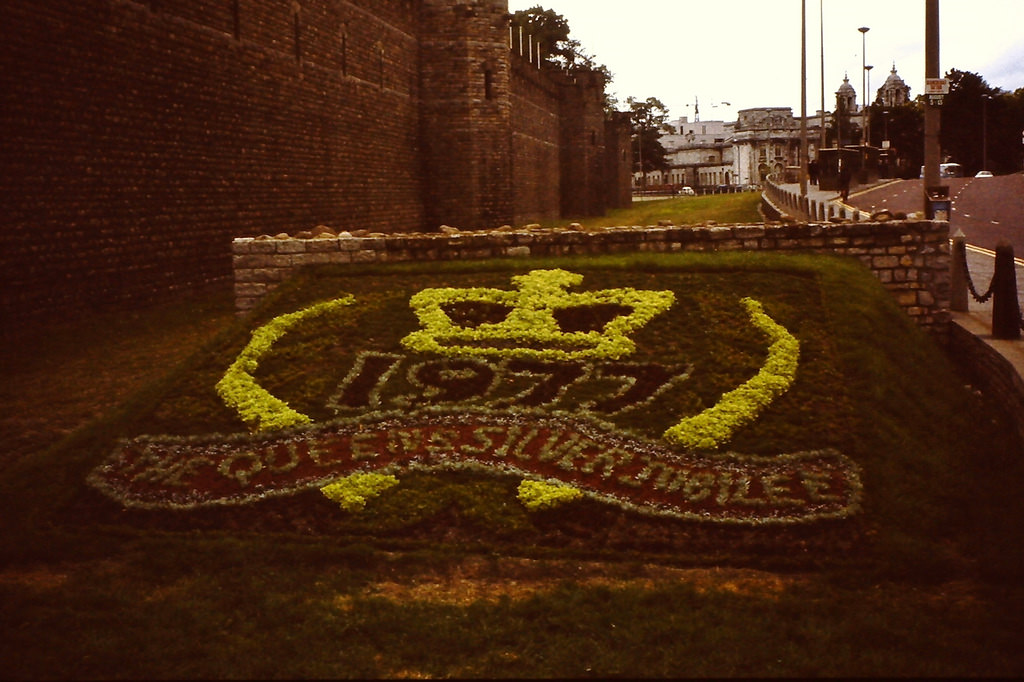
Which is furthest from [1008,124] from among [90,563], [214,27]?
[90,563]

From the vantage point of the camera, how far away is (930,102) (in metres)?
15.4

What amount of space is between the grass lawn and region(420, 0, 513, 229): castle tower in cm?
2109

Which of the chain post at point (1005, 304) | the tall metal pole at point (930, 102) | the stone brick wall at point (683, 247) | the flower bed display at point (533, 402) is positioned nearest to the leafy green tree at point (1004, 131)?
the tall metal pole at point (930, 102)

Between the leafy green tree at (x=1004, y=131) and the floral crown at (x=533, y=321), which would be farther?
the leafy green tree at (x=1004, y=131)

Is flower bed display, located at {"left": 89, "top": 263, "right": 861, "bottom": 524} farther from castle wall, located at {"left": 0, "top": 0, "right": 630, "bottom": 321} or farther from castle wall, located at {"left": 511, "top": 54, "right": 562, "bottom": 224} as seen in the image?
castle wall, located at {"left": 511, "top": 54, "right": 562, "bottom": 224}

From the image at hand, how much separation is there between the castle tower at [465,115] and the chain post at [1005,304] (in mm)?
21595

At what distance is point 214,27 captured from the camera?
18547mm

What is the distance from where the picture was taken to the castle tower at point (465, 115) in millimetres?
30578

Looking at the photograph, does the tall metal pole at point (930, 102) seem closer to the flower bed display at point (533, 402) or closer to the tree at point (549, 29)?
the flower bed display at point (533, 402)

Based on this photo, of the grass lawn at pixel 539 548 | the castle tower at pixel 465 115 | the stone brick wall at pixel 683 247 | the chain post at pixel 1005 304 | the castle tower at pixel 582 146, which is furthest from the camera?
the castle tower at pixel 582 146

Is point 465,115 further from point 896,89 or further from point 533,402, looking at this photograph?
point 896,89

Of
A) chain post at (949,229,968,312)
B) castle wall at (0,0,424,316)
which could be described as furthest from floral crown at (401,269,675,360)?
castle wall at (0,0,424,316)

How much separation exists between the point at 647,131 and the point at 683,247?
9503 centimetres

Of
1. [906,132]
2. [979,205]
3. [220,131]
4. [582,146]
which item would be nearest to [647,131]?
[906,132]
